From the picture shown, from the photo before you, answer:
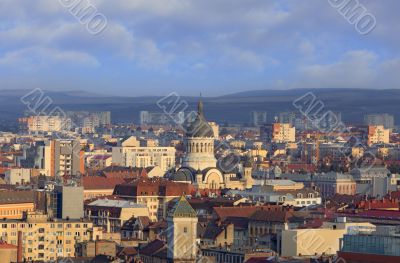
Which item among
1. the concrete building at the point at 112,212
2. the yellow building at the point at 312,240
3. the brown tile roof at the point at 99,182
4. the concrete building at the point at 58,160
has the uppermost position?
the concrete building at the point at 58,160

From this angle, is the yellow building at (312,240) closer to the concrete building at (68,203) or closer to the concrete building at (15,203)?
the concrete building at (68,203)

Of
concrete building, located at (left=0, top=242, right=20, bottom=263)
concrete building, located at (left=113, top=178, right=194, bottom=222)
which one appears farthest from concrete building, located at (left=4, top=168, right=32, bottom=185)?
concrete building, located at (left=0, top=242, right=20, bottom=263)

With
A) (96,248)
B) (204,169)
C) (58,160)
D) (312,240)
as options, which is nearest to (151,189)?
(204,169)

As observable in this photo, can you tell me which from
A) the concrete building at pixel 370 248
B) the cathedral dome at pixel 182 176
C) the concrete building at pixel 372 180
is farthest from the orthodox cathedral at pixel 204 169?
the concrete building at pixel 370 248

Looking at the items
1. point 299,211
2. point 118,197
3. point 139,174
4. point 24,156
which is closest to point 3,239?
point 299,211

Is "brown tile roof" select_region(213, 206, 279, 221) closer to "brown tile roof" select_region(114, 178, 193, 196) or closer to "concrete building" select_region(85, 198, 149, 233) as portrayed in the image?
"concrete building" select_region(85, 198, 149, 233)

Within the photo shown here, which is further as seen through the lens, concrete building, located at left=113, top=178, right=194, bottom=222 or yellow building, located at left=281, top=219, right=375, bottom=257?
concrete building, located at left=113, top=178, right=194, bottom=222
